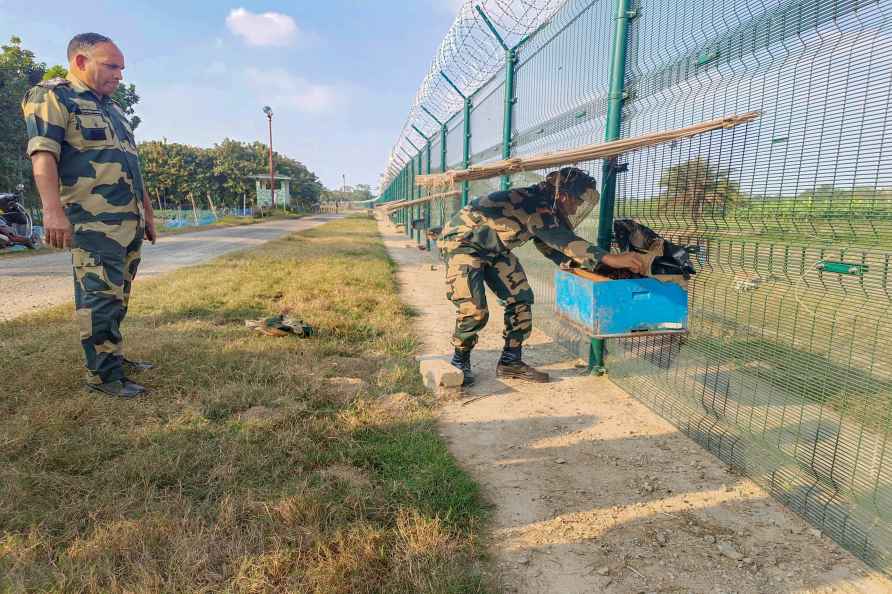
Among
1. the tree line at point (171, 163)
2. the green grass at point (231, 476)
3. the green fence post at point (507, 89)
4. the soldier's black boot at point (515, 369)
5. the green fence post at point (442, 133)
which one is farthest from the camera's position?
the tree line at point (171, 163)

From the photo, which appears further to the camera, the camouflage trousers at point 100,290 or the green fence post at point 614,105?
the green fence post at point 614,105

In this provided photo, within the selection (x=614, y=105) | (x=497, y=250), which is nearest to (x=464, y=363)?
(x=497, y=250)

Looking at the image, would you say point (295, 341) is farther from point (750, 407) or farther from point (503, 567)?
point (750, 407)

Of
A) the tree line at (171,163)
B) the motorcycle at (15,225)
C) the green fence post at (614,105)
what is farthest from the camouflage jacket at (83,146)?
the tree line at (171,163)

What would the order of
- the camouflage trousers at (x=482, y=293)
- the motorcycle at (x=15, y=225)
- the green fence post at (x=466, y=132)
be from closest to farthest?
1. the camouflage trousers at (x=482, y=293)
2. the green fence post at (x=466, y=132)
3. the motorcycle at (x=15, y=225)

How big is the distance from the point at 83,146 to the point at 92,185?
0.64 ft

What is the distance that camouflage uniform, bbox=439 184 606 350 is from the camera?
10.0 feet

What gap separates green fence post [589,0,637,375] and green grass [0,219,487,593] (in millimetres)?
1535

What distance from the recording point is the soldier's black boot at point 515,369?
3307 mm

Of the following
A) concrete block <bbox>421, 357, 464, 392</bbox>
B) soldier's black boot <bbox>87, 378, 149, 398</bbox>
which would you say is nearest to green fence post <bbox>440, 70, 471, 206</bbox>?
concrete block <bbox>421, 357, 464, 392</bbox>

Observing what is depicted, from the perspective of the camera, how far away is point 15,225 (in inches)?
420

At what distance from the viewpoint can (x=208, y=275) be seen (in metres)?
7.01

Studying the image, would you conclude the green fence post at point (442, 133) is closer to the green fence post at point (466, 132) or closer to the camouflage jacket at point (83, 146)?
the green fence post at point (466, 132)

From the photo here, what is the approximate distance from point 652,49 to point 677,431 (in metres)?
2.03
